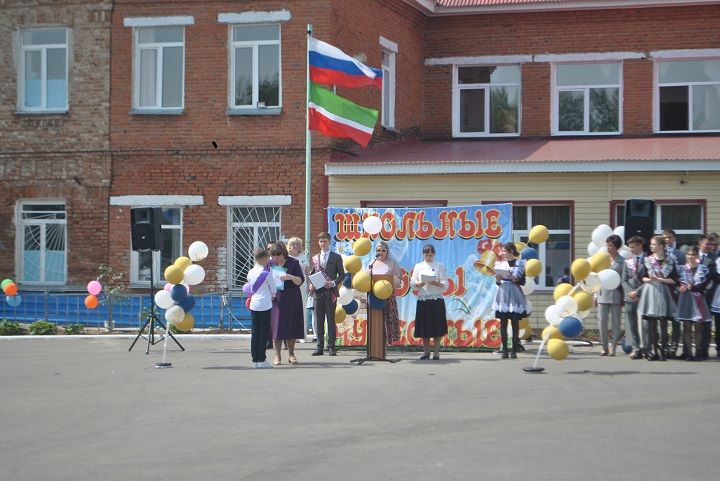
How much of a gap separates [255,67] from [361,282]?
8255mm

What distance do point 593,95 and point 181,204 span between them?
10.3 metres

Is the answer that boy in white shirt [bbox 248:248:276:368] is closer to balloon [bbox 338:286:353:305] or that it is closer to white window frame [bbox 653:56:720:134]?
balloon [bbox 338:286:353:305]

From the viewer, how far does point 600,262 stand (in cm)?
1552

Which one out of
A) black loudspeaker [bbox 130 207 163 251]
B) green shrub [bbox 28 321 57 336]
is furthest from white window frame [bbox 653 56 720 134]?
green shrub [bbox 28 321 57 336]

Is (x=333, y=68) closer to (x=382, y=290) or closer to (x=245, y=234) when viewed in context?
(x=245, y=234)

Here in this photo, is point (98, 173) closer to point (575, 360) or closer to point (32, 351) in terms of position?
point (32, 351)

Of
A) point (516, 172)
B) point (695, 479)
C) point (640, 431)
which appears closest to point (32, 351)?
point (516, 172)

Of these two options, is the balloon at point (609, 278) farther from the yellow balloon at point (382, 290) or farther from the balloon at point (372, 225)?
the balloon at point (372, 225)

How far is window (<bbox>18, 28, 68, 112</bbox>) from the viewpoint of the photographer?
23.9 m

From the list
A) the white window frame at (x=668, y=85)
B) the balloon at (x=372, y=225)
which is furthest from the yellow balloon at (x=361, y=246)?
the white window frame at (x=668, y=85)

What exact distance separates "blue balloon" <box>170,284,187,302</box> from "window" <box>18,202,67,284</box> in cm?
799

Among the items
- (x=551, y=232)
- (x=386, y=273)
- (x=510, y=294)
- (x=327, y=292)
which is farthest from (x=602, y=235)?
(x=551, y=232)

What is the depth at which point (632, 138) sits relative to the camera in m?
25.6

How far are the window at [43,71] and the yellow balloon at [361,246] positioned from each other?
9.85m
